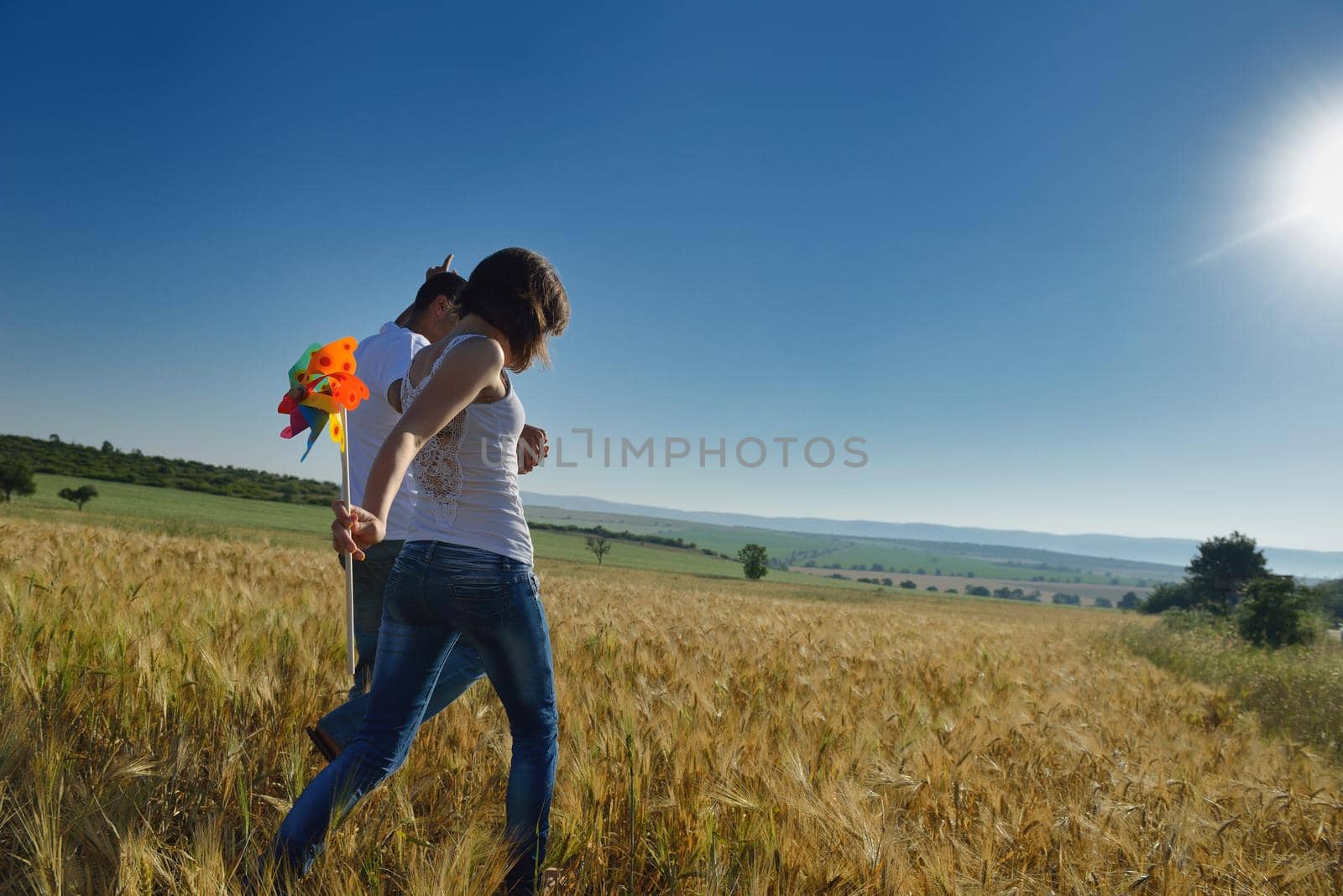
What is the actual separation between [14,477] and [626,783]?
37.3 metres

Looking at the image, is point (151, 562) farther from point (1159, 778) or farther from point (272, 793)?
point (1159, 778)

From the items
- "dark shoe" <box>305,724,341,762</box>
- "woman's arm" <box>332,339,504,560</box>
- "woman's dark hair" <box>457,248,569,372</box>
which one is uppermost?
"woman's dark hair" <box>457,248,569,372</box>

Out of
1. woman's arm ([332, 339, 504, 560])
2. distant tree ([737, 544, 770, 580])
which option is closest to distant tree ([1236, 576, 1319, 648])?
woman's arm ([332, 339, 504, 560])

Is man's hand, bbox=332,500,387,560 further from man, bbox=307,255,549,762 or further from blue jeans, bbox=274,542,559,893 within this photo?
man, bbox=307,255,549,762

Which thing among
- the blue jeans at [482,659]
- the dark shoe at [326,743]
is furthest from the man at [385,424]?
the blue jeans at [482,659]

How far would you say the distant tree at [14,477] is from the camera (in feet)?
90.0

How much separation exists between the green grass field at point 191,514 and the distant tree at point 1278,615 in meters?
27.5

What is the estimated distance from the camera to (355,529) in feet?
5.18

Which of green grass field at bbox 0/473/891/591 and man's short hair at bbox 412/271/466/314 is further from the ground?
man's short hair at bbox 412/271/466/314

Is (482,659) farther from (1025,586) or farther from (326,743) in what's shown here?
(1025,586)

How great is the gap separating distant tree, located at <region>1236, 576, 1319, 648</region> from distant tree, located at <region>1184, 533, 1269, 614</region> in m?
44.2

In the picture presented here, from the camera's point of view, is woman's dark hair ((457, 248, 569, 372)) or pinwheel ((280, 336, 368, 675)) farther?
pinwheel ((280, 336, 368, 675))

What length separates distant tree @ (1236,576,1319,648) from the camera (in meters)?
18.8

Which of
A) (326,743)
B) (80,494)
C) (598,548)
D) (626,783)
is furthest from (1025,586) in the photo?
(326,743)
